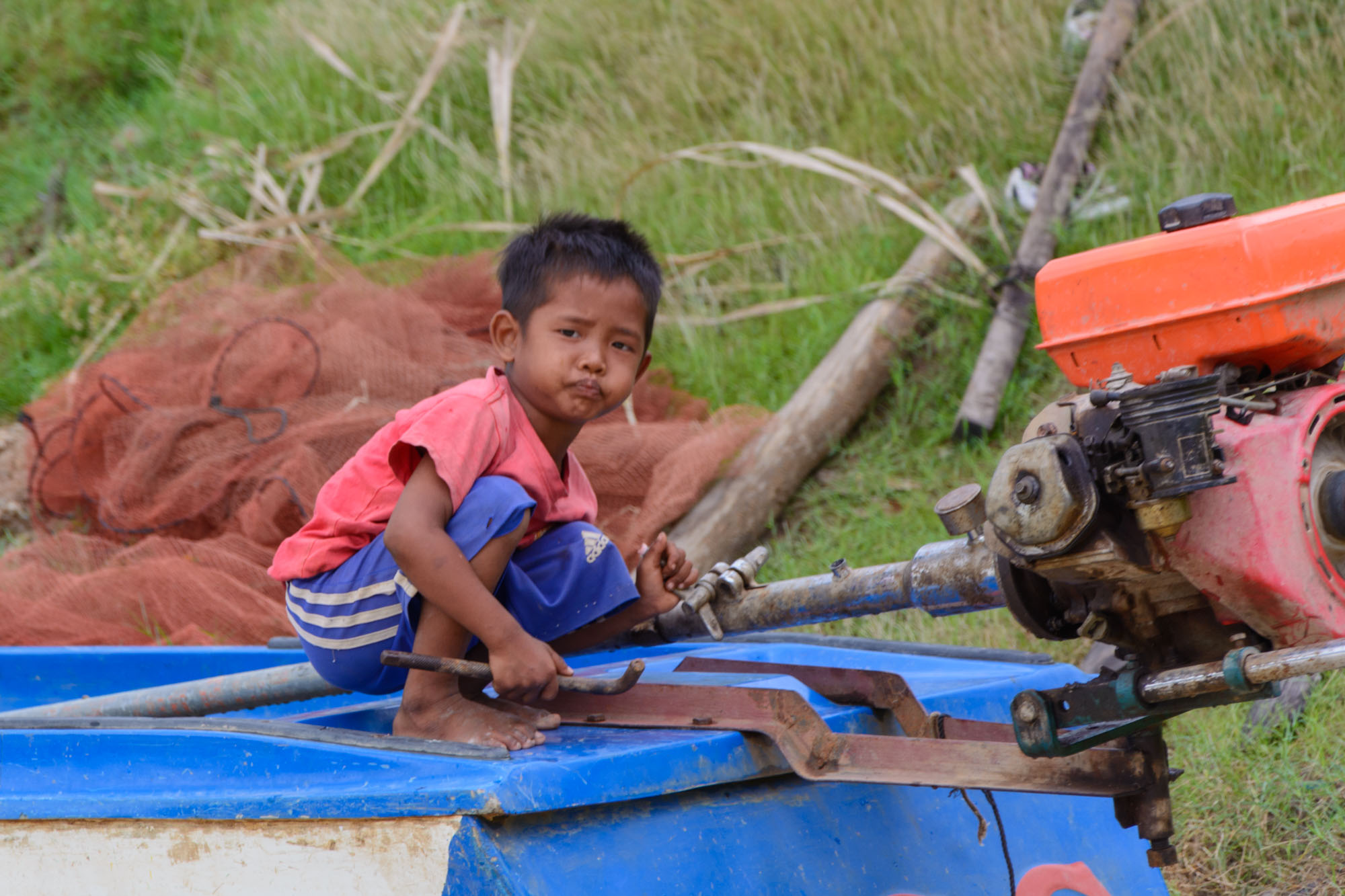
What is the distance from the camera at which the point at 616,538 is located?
3852mm

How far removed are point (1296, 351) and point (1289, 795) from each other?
4.74 feet

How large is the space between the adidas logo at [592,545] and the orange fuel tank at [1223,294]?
101 cm

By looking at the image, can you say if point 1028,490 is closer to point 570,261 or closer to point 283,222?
point 570,261

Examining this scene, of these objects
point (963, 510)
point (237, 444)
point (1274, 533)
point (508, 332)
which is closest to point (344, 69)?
point (237, 444)

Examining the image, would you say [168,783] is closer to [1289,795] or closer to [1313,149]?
[1289,795]

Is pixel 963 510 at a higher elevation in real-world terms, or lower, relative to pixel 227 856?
higher

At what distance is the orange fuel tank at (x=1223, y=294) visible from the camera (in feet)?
4.65

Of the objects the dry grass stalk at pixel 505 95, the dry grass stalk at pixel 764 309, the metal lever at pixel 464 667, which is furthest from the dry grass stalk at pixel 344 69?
the metal lever at pixel 464 667

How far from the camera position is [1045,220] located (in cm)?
457

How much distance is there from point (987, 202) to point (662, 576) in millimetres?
2888

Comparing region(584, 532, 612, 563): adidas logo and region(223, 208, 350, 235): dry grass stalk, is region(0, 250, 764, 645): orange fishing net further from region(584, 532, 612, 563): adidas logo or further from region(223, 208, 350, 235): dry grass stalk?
region(584, 532, 612, 563): adidas logo

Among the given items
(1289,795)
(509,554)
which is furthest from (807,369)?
(509,554)

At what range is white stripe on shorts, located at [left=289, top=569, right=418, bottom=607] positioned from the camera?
2.00 m

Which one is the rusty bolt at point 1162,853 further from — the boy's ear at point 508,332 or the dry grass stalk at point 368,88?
the dry grass stalk at point 368,88
